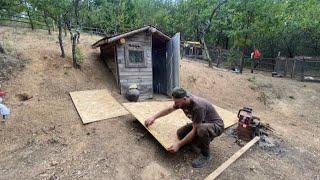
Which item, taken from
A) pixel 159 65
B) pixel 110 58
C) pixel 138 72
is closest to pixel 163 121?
pixel 138 72

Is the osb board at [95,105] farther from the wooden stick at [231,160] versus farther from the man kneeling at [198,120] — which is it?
the wooden stick at [231,160]

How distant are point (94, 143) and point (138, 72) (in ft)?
14.3

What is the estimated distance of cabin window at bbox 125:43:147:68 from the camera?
347 inches

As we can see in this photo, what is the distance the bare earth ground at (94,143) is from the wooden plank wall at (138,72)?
635 mm

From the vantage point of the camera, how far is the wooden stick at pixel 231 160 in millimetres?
4230

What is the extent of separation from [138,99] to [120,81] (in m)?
0.96

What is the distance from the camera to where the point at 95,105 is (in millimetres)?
7086

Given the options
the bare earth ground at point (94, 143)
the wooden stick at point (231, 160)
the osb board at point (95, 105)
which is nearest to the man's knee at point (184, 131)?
the bare earth ground at point (94, 143)

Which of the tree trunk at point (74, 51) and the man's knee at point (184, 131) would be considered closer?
the man's knee at point (184, 131)

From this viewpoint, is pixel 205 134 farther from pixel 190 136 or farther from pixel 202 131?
pixel 190 136

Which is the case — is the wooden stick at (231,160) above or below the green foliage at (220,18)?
below

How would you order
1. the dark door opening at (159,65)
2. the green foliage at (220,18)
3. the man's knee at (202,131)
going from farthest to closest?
the dark door opening at (159,65) → the green foliage at (220,18) → the man's knee at (202,131)

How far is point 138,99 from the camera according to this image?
8.80m

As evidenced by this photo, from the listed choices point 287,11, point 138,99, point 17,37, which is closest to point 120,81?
point 138,99
